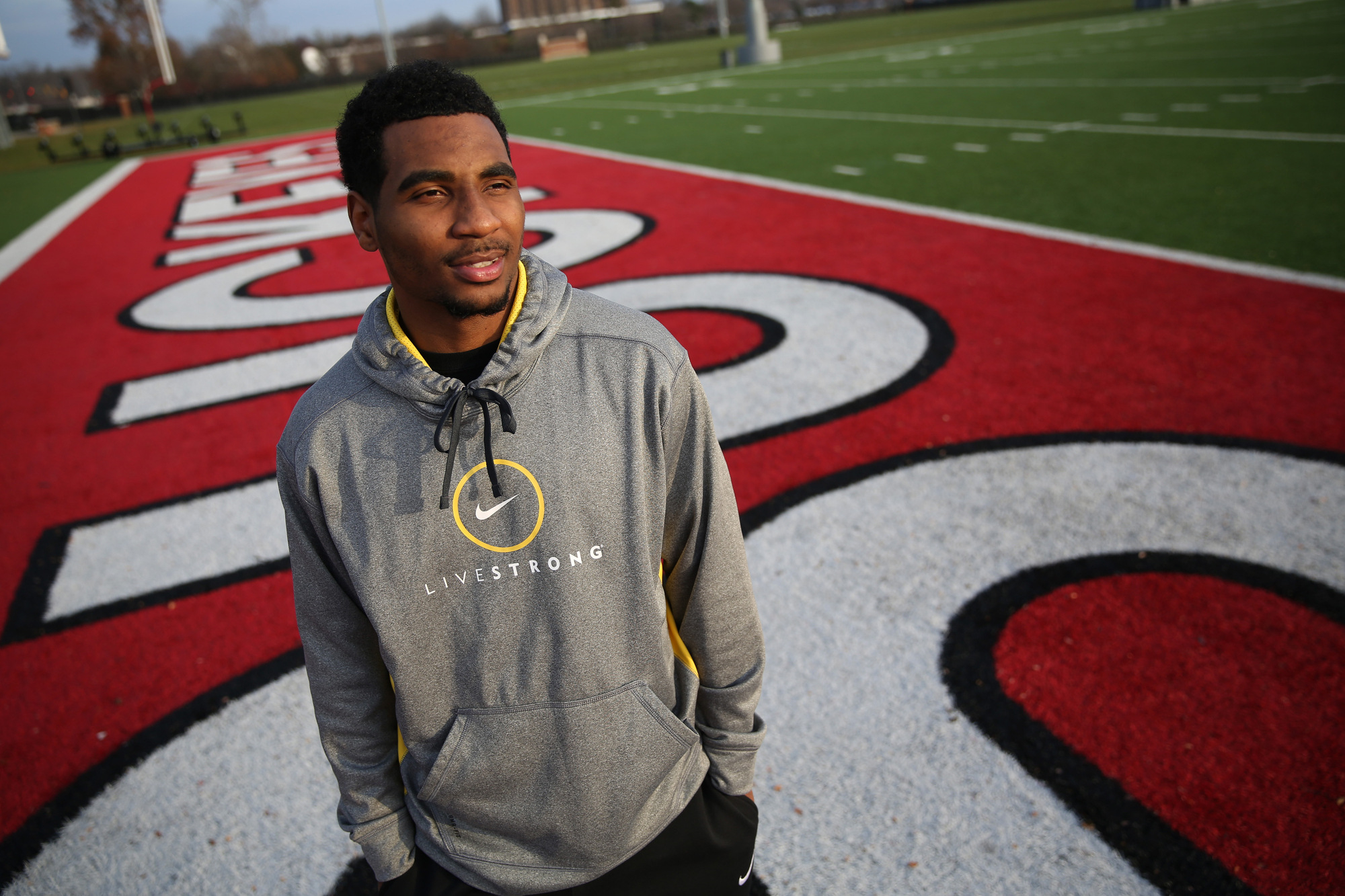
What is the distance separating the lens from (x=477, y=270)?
4.01ft

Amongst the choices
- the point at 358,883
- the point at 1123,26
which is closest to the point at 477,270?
the point at 358,883

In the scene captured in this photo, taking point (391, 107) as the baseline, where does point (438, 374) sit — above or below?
below

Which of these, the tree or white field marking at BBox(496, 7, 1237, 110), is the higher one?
the tree

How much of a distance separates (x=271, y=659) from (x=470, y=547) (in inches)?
72.0

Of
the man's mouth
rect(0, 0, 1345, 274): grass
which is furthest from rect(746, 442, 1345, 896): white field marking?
rect(0, 0, 1345, 274): grass

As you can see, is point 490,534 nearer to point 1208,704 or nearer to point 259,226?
point 1208,704

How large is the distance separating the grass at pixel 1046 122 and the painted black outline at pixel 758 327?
9.27 feet

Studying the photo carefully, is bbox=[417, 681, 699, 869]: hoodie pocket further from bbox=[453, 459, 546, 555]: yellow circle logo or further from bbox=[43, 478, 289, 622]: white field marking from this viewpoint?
bbox=[43, 478, 289, 622]: white field marking

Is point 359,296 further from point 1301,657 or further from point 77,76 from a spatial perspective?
point 77,76

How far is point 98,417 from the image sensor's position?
477 cm

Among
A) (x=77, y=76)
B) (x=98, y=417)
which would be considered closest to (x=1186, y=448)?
(x=98, y=417)

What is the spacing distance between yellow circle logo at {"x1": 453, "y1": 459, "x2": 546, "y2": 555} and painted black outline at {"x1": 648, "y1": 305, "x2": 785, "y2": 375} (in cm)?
314

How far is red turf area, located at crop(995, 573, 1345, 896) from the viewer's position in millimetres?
1898

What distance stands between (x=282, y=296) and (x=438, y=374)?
19.9 ft
